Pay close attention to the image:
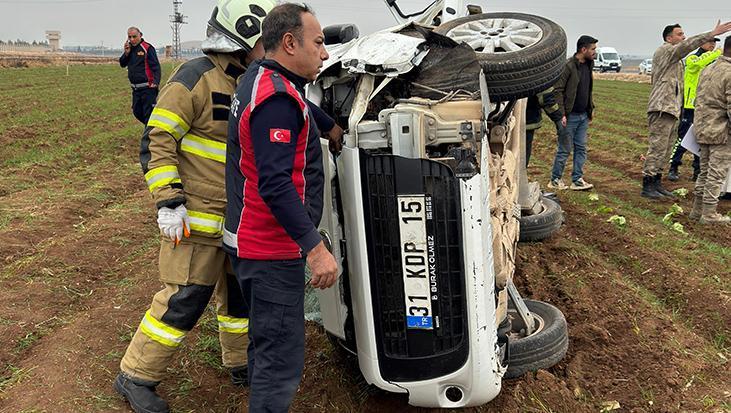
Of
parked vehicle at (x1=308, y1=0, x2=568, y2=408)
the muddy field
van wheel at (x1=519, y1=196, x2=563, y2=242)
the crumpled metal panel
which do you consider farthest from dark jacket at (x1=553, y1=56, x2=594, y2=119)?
the crumpled metal panel

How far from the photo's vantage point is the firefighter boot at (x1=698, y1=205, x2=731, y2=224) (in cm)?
675

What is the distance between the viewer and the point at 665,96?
757cm

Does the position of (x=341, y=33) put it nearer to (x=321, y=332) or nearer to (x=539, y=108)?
(x=321, y=332)

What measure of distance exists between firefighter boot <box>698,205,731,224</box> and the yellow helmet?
554 centimetres

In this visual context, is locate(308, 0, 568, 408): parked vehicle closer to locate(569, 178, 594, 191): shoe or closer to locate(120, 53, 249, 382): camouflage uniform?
locate(120, 53, 249, 382): camouflage uniform

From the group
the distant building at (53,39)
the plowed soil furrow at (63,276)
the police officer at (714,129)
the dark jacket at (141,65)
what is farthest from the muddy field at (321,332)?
the distant building at (53,39)

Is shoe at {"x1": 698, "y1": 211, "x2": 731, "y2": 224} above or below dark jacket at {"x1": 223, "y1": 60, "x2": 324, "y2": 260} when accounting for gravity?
below

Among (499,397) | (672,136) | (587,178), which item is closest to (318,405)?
(499,397)

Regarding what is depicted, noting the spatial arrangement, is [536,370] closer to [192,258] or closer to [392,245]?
[392,245]

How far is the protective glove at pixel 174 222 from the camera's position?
2930 millimetres

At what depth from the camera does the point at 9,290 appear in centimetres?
464

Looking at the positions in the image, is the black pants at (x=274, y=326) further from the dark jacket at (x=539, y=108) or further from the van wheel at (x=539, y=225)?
the dark jacket at (x=539, y=108)

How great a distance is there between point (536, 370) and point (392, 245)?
132 cm

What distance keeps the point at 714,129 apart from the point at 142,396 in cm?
592
